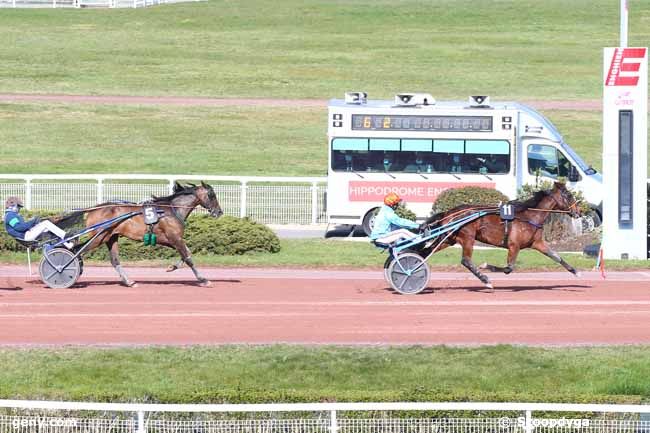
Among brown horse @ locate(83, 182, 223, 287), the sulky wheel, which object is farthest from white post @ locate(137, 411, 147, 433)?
brown horse @ locate(83, 182, 223, 287)

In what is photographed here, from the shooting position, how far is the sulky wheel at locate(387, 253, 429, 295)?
18969 mm

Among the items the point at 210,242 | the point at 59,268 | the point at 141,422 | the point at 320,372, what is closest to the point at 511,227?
the point at 320,372

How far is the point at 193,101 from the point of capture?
1826 inches

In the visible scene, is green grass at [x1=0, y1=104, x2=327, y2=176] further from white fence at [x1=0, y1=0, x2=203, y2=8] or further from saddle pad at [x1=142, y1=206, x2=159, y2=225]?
white fence at [x1=0, y1=0, x2=203, y2=8]

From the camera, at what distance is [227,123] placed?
43.1 m

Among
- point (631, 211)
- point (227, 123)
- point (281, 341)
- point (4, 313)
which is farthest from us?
point (227, 123)

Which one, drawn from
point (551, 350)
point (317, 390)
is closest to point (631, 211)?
point (551, 350)

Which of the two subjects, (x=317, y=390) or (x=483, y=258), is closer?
(x=317, y=390)

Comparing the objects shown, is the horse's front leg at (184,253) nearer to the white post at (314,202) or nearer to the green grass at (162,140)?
the white post at (314,202)

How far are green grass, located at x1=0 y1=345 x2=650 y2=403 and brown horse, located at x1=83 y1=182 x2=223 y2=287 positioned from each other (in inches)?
167

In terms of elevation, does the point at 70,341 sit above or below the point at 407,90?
below

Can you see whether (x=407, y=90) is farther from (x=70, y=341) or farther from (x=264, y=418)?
(x=264, y=418)

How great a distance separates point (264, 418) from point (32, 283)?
32.6ft

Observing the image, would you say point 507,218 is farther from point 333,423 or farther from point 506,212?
point 333,423
